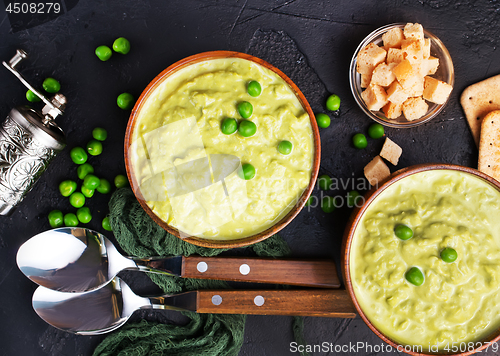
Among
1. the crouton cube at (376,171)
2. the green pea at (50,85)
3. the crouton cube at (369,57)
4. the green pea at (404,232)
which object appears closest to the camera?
the green pea at (404,232)

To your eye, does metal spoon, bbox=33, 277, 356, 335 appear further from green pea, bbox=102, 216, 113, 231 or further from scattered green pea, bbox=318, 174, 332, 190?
scattered green pea, bbox=318, 174, 332, 190

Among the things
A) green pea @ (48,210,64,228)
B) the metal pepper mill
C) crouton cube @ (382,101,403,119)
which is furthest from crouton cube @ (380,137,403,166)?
green pea @ (48,210,64,228)

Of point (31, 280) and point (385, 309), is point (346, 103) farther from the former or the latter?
point (31, 280)

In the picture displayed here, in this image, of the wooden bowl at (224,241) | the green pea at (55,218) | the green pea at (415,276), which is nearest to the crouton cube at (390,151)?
the wooden bowl at (224,241)

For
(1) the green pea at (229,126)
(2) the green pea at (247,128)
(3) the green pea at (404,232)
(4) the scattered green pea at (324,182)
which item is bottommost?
(3) the green pea at (404,232)

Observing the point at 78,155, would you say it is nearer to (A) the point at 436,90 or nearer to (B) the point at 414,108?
(B) the point at 414,108

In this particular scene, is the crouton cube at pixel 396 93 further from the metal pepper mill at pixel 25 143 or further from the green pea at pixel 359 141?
the metal pepper mill at pixel 25 143

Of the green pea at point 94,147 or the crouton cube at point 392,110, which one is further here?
the green pea at point 94,147
